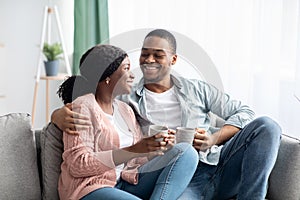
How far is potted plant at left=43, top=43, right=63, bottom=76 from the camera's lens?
354cm

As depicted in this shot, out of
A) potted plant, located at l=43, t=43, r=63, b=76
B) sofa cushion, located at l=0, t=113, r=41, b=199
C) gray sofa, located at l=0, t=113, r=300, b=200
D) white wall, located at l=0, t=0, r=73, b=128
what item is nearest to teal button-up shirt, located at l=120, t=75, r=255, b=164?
gray sofa, located at l=0, t=113, r=300, b=200

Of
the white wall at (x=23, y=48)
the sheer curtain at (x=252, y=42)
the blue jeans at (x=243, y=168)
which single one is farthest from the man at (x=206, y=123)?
the white wall at (x=23, y=48)

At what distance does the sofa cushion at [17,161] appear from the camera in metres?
1.74

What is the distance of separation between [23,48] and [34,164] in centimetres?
219

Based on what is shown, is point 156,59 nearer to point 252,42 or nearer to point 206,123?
point 206,123

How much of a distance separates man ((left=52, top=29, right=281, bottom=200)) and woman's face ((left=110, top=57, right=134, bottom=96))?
6 cm

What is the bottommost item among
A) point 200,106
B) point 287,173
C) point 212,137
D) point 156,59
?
point 287,173

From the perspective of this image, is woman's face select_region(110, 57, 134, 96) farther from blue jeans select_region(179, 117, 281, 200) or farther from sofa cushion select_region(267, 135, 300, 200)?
sofa cushion select_region(267, 135, 300, 200)

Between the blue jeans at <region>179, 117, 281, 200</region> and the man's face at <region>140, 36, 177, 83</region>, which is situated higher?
the man's face at <region>140, 36, 177, 83</region>

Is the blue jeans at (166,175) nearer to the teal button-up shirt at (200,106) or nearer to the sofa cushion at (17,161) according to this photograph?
the teal button-up shirt at (200,106)

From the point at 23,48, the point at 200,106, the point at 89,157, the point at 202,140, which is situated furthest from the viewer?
the point at 23,48

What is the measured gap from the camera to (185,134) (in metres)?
1.72

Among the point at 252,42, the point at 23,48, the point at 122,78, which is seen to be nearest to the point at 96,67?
the point at 122,78

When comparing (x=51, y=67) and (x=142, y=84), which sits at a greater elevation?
(x=142, y=84)
